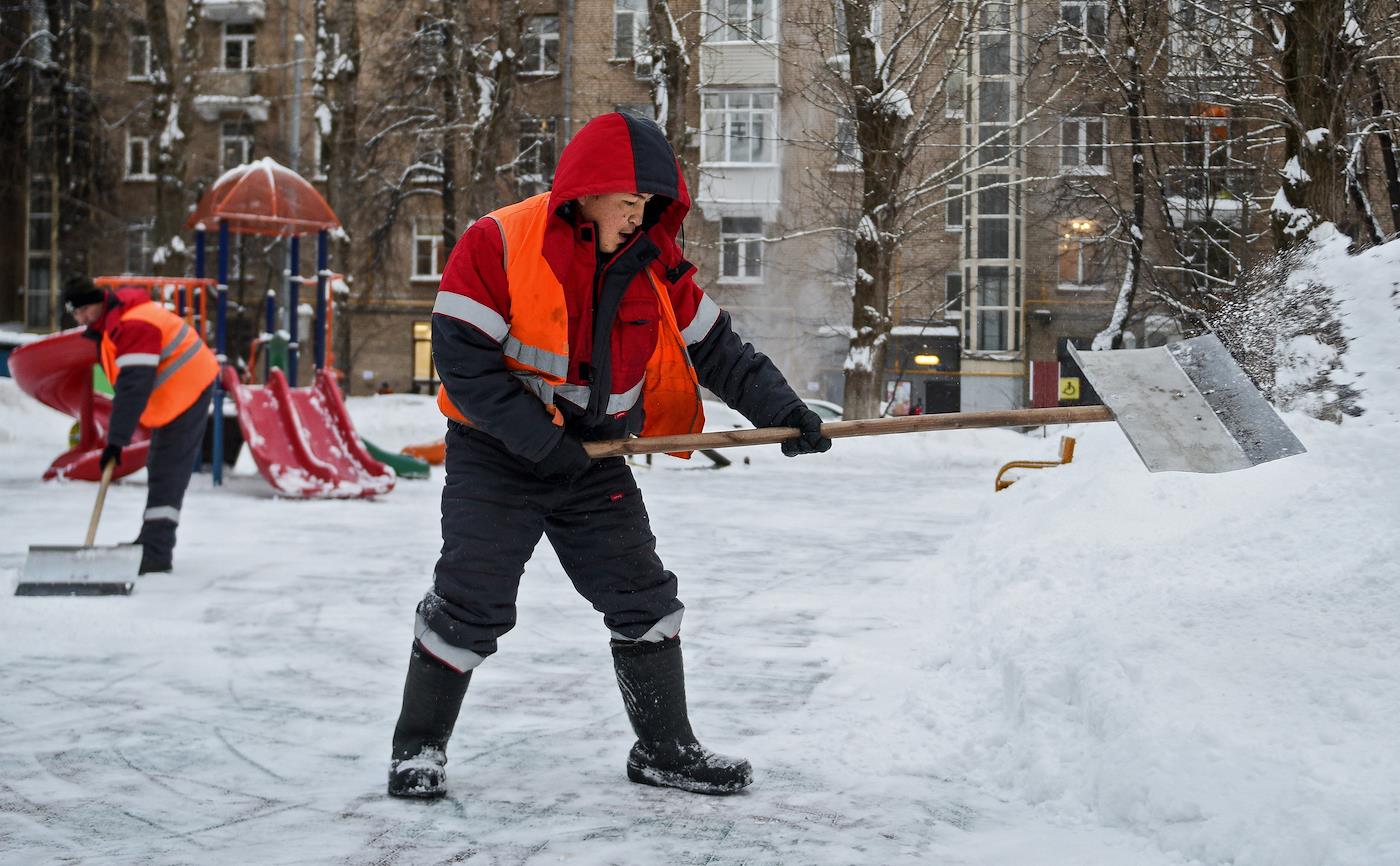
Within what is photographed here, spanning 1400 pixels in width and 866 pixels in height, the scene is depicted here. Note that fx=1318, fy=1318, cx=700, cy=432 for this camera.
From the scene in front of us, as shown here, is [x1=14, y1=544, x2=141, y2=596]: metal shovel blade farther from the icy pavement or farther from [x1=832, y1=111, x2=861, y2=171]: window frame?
[x1=832, y1=111, x2=861, y2=171]: window frame

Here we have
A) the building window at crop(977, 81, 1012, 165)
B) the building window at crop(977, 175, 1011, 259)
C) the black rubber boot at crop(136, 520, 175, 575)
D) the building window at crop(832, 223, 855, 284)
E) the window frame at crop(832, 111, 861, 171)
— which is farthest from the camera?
the building window at crop(977, 175, 1011, 259)

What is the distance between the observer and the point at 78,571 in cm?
574

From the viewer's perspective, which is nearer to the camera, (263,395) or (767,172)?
(263,395)

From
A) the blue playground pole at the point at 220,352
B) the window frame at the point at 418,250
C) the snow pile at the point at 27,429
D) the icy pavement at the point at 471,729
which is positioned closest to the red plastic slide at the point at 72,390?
the blue playground pole at the point at 220,352

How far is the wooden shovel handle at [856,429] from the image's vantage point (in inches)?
115

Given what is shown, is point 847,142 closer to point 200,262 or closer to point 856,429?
point 200,262

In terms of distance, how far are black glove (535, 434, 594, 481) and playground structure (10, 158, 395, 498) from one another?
26.8ft

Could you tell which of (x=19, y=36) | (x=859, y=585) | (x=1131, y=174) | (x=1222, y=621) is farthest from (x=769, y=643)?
(x=19, y=36)

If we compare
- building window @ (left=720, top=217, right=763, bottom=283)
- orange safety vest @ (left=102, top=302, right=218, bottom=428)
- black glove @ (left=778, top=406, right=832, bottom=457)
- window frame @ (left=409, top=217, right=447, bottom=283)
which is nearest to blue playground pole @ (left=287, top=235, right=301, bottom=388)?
orange safety vest @ (left=102, top=302, right=218, bottom=428)

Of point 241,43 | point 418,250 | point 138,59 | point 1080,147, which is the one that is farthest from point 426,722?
point 138,59

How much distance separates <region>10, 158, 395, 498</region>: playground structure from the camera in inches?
419

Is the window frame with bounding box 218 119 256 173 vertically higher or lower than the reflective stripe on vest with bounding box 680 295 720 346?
higher

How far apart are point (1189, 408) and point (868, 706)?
123cm

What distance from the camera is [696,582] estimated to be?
21.2 feet
